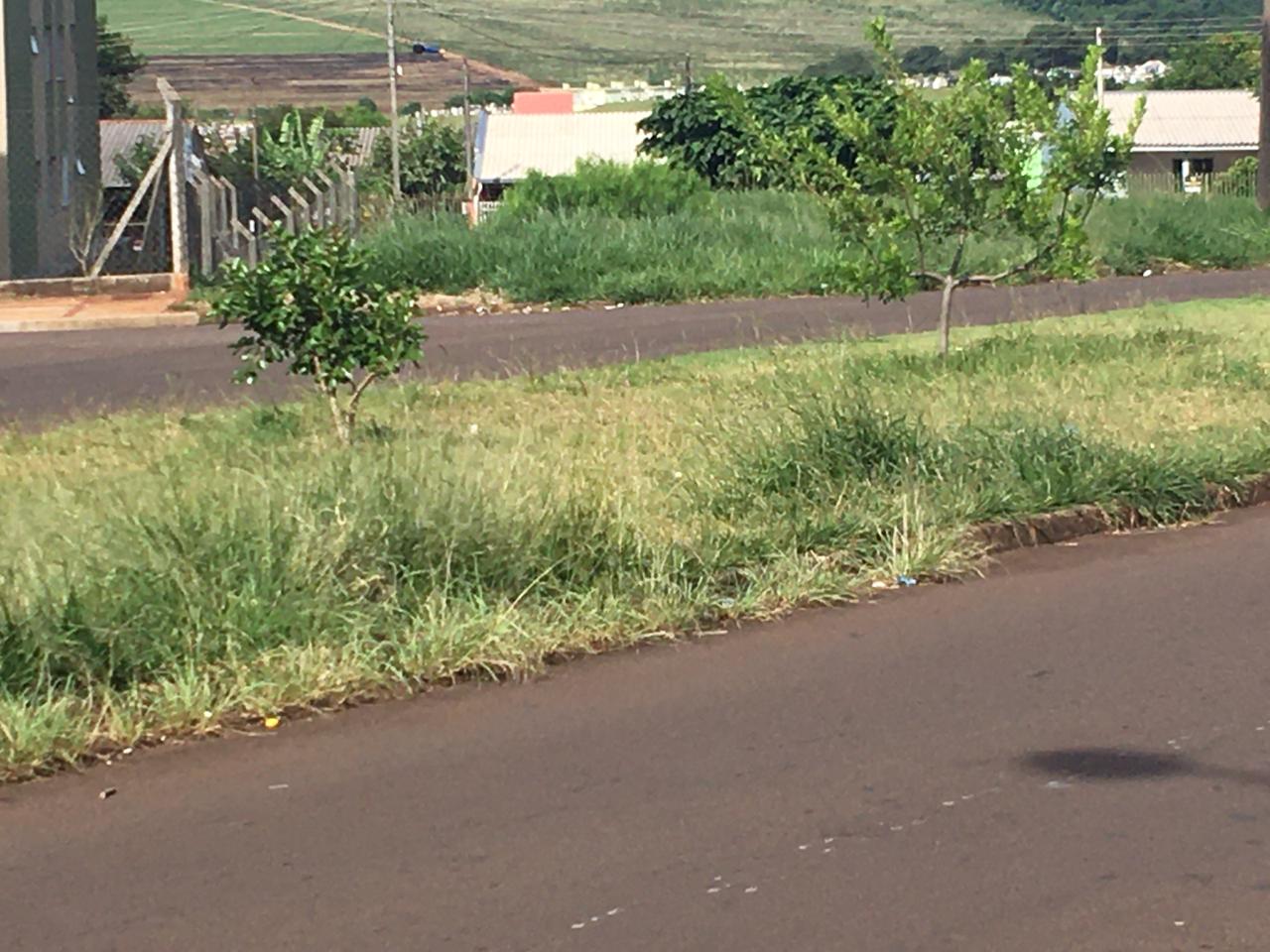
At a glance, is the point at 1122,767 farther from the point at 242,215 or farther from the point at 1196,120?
the point at 1196,120

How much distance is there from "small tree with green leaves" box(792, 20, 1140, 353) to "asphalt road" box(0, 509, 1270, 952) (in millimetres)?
7258

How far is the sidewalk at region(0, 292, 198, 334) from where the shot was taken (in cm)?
2108

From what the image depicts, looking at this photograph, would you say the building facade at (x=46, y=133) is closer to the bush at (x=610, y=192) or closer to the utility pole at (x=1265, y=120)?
the bush at (x=610, y=192)

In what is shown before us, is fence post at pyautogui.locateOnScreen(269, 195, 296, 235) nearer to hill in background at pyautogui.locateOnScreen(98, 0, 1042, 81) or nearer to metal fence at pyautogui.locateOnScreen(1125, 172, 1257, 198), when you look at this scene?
metal fence at pyautogui.locateOnScreen(1125, 172, 1257, 198)

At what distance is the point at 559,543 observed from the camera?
26.0ft

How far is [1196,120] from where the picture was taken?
72.7 metres

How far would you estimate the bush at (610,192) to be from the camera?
96.5 ft

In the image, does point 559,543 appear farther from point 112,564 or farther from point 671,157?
point 671,157

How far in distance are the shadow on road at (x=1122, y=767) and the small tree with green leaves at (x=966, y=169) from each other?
8753 millimetres

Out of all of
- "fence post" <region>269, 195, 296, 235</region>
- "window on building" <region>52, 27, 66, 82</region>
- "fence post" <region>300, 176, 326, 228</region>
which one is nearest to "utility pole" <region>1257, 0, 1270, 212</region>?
"fence post" <region>300, 176, 326, 228</region>

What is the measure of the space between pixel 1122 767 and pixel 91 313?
17.5m

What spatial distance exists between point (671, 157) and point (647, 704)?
1333 inches

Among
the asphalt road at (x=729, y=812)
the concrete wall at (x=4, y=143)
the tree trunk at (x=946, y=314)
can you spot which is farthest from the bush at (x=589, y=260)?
the asphalt road at (x=729, y=812)

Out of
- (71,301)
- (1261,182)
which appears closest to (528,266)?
(71,301)
